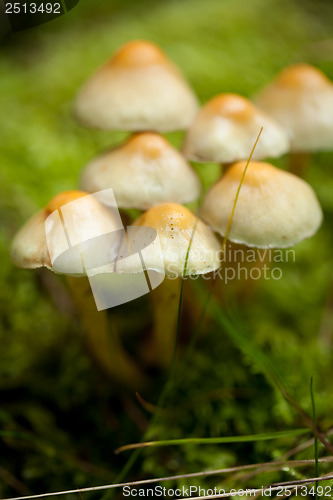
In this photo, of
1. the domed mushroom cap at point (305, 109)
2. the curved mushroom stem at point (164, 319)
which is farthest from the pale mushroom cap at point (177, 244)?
the domed mushroom cap at point (305, 109)

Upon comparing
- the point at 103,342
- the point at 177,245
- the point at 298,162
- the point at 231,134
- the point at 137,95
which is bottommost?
the point at 103,342

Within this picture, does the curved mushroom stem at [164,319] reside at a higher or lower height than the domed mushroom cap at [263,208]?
lower

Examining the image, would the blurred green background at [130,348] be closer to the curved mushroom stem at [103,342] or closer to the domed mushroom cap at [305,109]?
the curved mushroom stem at [103,342]

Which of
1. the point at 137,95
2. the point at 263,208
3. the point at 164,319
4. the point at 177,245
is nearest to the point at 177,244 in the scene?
the point at 177,245

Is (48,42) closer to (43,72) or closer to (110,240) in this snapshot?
(43,72)

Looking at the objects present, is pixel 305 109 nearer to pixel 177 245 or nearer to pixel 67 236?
pixel 177 245

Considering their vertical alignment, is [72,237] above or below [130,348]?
above

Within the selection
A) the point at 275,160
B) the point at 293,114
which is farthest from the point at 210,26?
the point at 293,114

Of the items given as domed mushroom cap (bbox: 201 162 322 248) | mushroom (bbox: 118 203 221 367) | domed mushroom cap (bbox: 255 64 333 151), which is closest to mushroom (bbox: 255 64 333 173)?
domed mushroom cap (bbox: 255 64 333 151)
